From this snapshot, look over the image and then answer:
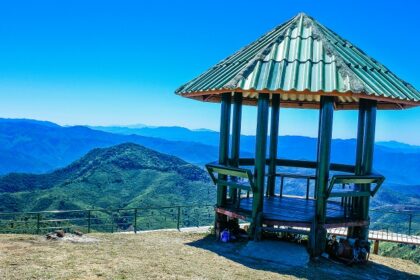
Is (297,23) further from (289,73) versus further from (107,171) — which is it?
(107,171)

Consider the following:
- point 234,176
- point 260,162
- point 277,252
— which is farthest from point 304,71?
point 277,252

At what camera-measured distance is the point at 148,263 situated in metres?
9.81

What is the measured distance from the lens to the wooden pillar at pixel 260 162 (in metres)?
11.2

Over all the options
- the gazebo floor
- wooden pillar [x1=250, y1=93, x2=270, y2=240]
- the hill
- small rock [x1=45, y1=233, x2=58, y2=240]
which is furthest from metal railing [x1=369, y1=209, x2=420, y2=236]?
the hill

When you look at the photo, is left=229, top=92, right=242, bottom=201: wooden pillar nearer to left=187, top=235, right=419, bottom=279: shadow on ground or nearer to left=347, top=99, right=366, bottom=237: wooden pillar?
left=187, top=235, right=419, bottom=279: shadow on ground

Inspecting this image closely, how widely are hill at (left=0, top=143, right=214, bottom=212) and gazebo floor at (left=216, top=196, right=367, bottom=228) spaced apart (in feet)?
319

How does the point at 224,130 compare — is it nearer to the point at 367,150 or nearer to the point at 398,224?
the point at 367,150

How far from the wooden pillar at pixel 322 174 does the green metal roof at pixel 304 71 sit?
71 centimetres

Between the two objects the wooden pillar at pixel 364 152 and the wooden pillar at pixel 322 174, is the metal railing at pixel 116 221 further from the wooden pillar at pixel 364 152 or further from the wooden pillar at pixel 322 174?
the wooden pillar at pixel 322 174

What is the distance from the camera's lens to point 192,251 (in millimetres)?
11367

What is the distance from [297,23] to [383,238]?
10.1 metres

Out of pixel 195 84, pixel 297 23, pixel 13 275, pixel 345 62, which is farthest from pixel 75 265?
pixel 297 23

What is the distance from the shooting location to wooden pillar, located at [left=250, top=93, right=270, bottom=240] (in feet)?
36.9

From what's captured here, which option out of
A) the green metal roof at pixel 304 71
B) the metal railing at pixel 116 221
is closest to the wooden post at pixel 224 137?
the green metal roof at pixel 304 71
